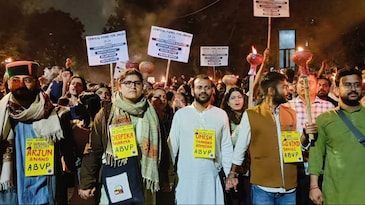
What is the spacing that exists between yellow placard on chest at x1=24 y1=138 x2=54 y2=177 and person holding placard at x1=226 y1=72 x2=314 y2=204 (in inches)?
72.2

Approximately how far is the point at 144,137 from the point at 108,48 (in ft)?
7.23

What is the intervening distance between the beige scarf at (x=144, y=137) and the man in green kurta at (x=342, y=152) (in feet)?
5.16

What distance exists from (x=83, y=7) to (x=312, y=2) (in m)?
11.6

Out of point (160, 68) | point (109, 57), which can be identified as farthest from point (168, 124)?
point (160, 68)

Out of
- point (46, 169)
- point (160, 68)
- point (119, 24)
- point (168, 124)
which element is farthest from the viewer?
point (119, 24)

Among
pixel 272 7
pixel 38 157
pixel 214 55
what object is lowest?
pixel 38 157

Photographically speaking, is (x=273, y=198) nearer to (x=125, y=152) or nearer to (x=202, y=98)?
(x=202, y=98)

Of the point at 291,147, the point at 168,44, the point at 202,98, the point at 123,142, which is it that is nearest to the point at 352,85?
the point at 291,147

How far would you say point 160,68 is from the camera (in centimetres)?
2397

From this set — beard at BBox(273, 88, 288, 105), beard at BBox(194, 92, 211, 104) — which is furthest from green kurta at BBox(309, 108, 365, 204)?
beard at BBox(194, 92, 211, 104)

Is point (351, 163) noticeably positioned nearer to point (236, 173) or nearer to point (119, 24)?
point (236, 173)

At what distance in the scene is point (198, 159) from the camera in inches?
209

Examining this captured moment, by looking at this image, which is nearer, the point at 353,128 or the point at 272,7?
the point at 353,128

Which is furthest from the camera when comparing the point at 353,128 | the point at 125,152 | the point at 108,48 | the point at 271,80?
the point at 108,48
